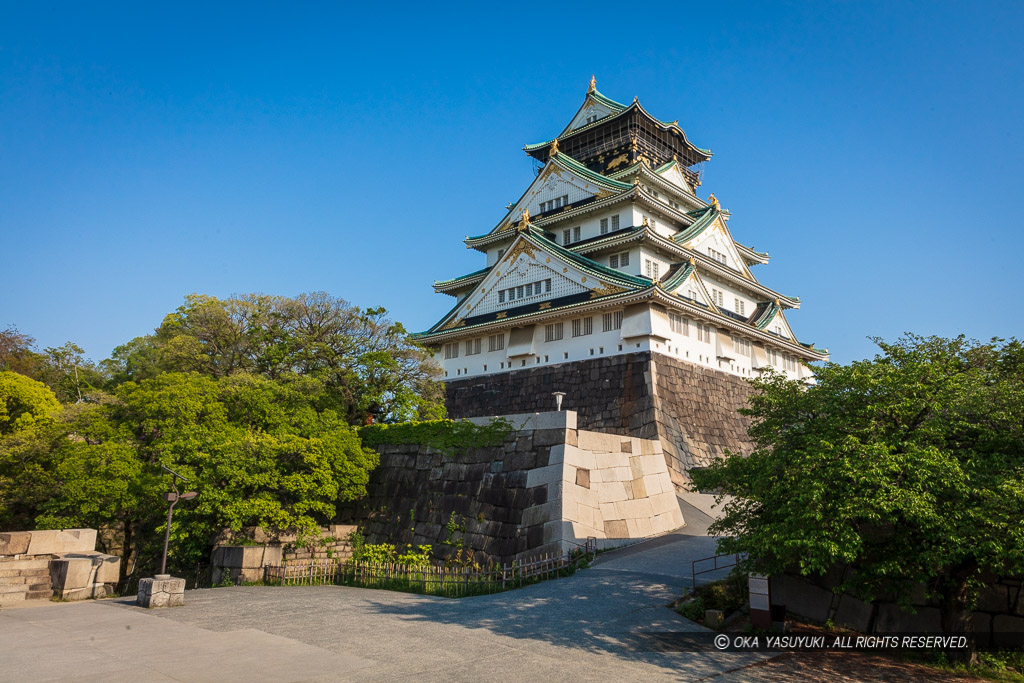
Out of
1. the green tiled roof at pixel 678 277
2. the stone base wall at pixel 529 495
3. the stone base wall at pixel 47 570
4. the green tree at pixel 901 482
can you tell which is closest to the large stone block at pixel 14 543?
the stone base wall at pixel 47 570

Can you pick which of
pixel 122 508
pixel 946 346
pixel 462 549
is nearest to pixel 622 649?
pixel 946 346

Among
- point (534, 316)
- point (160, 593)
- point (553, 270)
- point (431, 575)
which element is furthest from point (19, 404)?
point (553, 270)

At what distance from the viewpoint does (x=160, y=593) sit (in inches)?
540

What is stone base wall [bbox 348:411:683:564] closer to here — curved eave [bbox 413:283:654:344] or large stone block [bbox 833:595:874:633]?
large stone block [bbox 833:595:874:633]

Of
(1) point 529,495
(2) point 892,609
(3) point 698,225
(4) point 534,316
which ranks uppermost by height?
(3) point 698,225

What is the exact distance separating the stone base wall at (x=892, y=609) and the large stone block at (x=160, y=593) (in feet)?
39.2

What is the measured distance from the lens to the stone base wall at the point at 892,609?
9641 millimetres

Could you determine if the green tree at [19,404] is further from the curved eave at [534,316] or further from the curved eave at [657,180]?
the curved eave at [657,180]

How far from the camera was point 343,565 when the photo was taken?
1964cm

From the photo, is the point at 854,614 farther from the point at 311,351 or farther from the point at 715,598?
the point at 311,351

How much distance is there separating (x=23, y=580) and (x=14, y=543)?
99 cm

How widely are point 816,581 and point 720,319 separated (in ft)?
65.3

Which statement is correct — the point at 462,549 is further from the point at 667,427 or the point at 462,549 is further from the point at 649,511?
the point at 667,427

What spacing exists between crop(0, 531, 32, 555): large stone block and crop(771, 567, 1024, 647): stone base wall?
1721cm
